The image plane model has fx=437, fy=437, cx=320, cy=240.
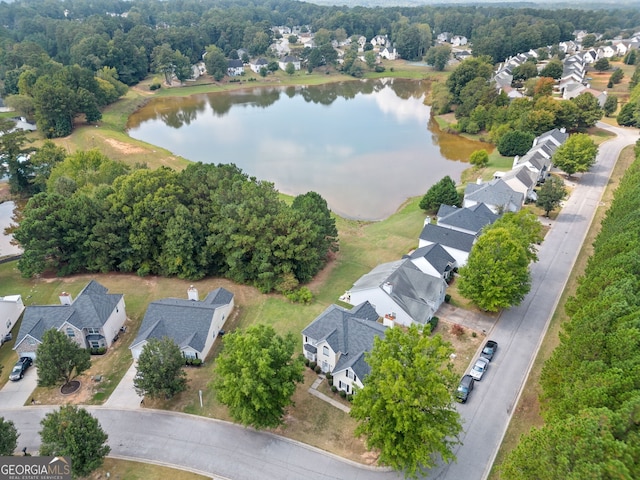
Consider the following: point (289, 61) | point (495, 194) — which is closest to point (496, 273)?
point (495, 194)

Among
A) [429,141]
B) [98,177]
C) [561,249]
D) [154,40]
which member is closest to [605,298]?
[561,249]

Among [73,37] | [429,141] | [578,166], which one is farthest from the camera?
[73,37]

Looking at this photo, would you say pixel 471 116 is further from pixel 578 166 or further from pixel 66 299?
pixel 66 299

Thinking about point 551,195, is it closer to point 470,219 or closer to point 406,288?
point 470,219

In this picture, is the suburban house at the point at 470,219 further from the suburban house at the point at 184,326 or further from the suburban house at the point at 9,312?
the suburban house at the point at 9,312

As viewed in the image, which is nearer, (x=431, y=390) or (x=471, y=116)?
(x=431, y=390)

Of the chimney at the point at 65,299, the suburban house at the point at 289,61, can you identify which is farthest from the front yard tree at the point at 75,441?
the suburban house at the point at 289,61

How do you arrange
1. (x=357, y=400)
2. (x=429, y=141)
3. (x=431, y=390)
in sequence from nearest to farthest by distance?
(x=431, y=390) < (x=357, y=400) < (x=429, y=141)

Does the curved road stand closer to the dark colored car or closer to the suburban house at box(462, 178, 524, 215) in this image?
the dark colored car
